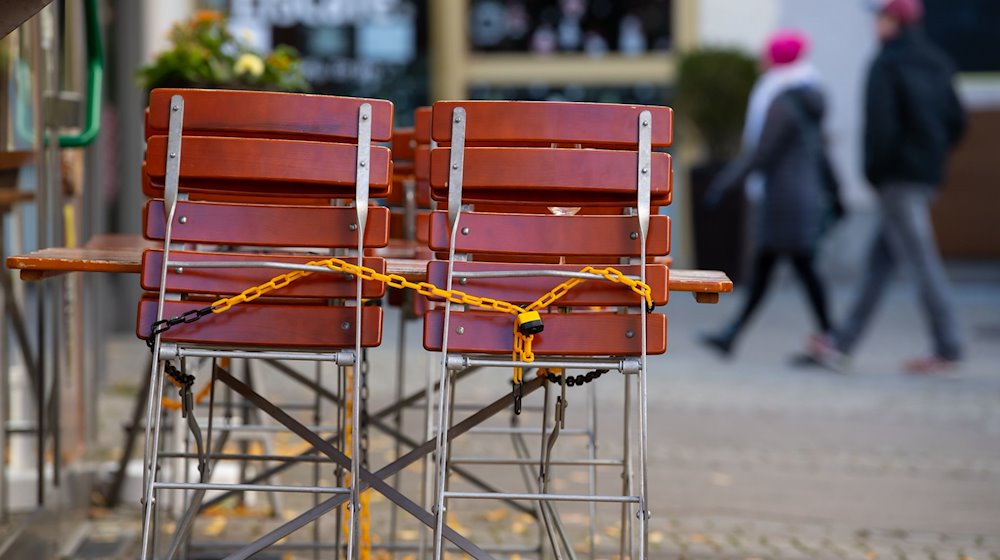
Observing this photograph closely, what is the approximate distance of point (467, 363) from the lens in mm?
3221

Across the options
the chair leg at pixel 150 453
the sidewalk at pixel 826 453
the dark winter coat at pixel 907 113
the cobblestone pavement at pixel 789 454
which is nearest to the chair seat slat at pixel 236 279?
the chair leg at pixel 150 453

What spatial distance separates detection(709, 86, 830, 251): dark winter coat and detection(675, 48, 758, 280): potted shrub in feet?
12.6

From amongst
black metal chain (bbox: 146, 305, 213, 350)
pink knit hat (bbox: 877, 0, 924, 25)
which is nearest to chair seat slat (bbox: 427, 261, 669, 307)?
black metal chain (bbox: 146, 305, 213, 350)

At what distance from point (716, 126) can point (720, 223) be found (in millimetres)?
835

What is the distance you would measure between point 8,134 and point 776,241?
5.43 metres

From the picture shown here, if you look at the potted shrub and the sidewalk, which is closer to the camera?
the sidewalk

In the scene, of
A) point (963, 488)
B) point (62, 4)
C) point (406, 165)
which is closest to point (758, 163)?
point (963, 488)

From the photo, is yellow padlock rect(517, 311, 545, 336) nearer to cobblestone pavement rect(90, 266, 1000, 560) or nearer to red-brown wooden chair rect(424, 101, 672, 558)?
red-brown wooden chair rect(424, 101, 672, 558)

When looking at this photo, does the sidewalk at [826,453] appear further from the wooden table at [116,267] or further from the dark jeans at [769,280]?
the wooden table at [116,267]

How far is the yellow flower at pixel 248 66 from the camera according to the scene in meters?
4.89

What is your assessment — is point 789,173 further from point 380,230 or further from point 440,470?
point 440,470

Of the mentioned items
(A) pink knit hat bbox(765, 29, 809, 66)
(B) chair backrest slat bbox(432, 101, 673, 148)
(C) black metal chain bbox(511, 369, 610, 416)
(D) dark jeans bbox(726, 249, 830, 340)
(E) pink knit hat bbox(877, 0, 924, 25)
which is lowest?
(D) dark jeans bbox(726, 249, 830, 340)

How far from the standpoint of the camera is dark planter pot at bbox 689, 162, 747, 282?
42.5ft

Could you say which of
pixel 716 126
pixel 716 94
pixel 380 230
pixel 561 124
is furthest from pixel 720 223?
pixel 380 230
